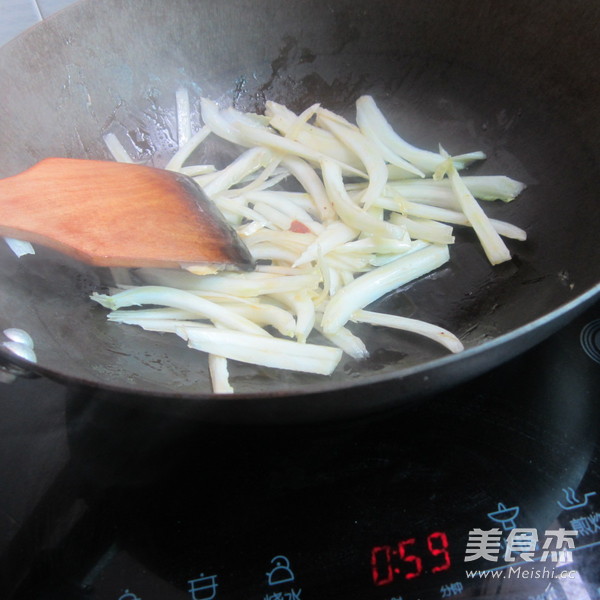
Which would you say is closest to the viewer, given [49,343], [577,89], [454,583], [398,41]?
[454,583]

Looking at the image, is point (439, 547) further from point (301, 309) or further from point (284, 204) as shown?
point (284, 204)

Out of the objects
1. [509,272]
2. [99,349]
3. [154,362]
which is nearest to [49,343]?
[99,349]

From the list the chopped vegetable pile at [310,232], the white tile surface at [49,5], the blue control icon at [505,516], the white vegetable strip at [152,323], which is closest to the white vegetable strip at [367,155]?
the chopped vegetable pile at [310,232]

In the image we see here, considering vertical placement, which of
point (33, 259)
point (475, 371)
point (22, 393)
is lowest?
point (475, 371)

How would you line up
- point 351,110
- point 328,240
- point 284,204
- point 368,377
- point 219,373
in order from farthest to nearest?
point 351,110, point 284,204, point 328,240, point 219,373, point 368,377

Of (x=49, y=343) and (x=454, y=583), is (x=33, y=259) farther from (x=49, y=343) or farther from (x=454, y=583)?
(x=454, y=583)

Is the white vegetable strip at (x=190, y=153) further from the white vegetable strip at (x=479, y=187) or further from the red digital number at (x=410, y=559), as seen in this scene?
the red digital number at (x=410, y=559)

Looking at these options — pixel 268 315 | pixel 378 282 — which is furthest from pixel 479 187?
pixel 268 315
